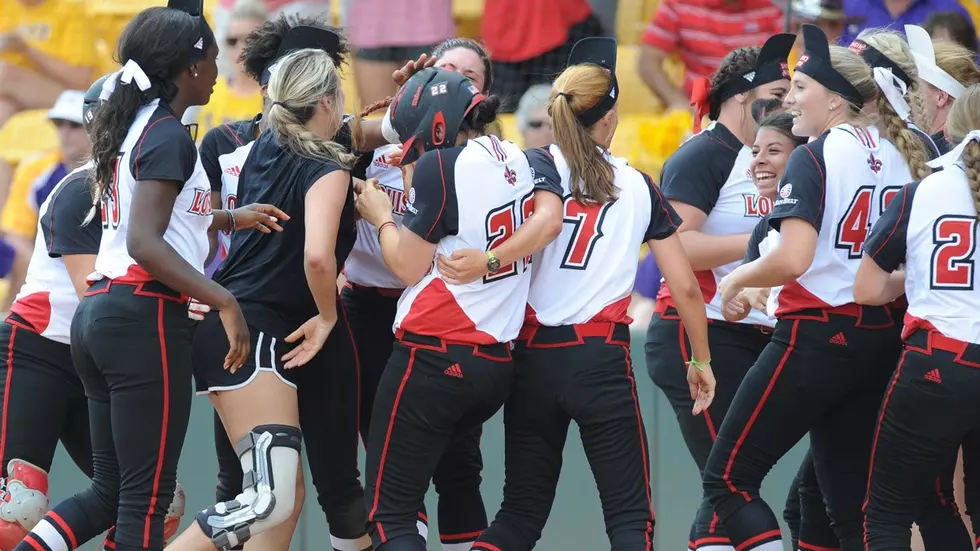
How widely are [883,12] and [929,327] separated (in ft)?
11.0

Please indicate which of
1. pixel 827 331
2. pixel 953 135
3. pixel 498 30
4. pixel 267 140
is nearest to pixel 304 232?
pixel 267 140

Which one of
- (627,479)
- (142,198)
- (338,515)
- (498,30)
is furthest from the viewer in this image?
(498,30)

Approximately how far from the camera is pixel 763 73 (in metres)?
4.92

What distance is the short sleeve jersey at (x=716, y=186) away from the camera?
15.7ft

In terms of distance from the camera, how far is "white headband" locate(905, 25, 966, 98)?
4594mm

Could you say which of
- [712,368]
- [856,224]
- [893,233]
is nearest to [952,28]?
[856,224]

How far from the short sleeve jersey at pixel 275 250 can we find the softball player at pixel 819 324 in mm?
1412

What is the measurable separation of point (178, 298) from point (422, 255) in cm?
76

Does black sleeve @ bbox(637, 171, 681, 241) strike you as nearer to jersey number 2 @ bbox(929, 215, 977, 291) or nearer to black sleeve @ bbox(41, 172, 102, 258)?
jersey number 2 @ bbox(929, 215, 977, 291)

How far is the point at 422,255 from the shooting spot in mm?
4121

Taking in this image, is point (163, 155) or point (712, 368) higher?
point (163, 155)

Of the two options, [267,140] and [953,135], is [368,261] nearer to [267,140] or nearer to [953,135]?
[267,140]

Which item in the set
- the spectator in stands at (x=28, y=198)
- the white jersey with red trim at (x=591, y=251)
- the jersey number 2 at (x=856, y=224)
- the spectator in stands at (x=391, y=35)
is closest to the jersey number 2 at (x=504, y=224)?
the white jersey with red trim at (x=591, y=251)

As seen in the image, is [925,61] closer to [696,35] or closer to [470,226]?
[470,226]
